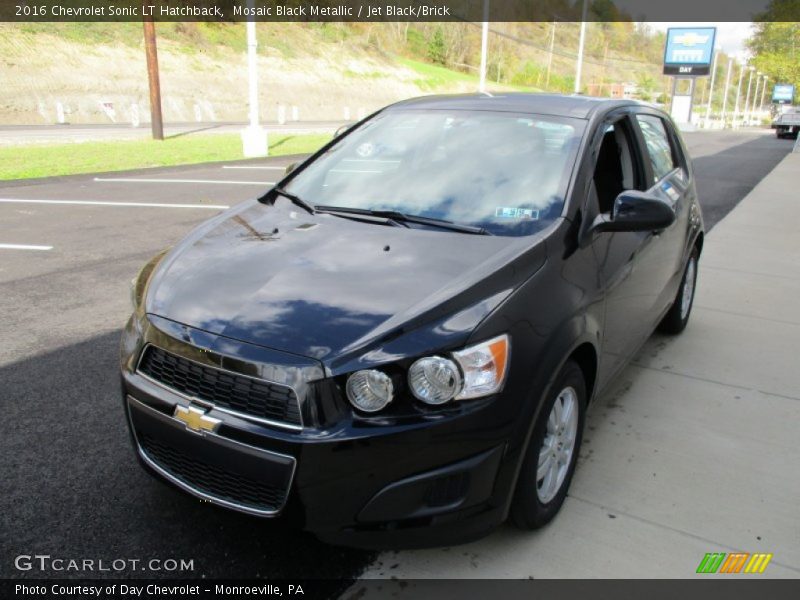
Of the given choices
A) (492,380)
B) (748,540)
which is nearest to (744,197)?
(748,540)

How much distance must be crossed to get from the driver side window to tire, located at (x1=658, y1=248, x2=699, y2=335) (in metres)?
1.37

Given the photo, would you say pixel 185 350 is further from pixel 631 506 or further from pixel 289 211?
pixel 631 506

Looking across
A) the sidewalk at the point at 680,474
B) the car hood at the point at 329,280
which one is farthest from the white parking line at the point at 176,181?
the car hood at the point at 329,280

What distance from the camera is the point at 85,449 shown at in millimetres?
3238

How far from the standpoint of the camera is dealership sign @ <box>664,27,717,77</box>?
50.7 metres

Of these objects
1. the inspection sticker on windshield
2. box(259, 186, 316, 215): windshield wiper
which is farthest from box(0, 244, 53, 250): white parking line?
the inspection sticker on windshield

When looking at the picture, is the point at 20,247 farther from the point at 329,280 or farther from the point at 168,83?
the point at 168,83

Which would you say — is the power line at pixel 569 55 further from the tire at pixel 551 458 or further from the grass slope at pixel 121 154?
the tire at pixel 551 458

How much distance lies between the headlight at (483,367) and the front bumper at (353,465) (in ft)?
0.15

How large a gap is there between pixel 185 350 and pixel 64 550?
0.95 meters

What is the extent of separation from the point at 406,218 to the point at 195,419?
132 centimetres

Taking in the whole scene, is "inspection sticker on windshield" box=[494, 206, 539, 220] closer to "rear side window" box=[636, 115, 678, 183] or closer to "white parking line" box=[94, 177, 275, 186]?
"rear side window" box=[636, 115, 678, 183]

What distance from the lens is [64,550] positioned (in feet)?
8.43
